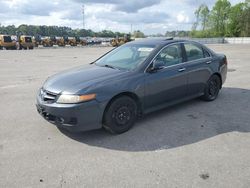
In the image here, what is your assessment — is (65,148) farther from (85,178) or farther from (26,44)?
(26,44)

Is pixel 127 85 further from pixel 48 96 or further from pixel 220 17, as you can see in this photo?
pixel 220 17

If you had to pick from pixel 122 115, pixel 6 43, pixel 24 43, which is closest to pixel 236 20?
pixel 24 43

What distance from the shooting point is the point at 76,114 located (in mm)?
3529

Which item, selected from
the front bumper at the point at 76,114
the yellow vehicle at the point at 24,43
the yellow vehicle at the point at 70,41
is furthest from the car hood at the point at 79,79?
the yellow vehicle at the point at 70,41

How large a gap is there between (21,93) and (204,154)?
5.58 meters

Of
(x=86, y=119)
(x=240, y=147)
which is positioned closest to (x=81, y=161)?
(x=86, y=119)

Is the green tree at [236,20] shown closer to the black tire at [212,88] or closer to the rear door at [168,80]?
the black tire at [212,88]

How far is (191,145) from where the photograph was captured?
3.63 meters

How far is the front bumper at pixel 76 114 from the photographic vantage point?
11.6ft

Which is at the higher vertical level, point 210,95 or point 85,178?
point 210,95

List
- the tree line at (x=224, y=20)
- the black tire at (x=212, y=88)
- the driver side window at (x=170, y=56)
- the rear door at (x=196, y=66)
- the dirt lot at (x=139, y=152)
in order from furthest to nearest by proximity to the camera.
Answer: the tree line at (x=224, y=20), the black tire at (x=212, y=88), the rear door at (x=196, y=66), the driver side window at (x=170, y=56), the dirt lot at (x=139, y=152)

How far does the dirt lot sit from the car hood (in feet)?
2.74

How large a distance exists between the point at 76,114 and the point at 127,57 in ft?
5.88

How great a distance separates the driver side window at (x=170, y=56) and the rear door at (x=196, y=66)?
8.8 inches
